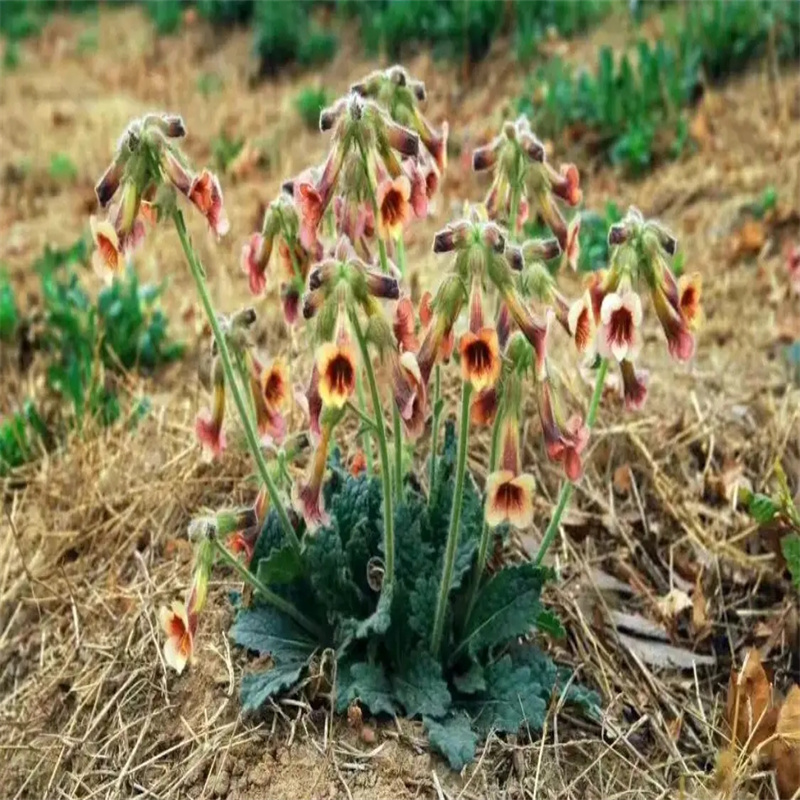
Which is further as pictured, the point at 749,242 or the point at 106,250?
the point at 749,242

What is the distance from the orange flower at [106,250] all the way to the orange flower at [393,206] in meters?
0.38

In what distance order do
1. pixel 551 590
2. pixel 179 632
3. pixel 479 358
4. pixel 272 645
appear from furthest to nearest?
pixel 551 590 → pixel 272 645 → pixel 179 632 → pixel 479 358

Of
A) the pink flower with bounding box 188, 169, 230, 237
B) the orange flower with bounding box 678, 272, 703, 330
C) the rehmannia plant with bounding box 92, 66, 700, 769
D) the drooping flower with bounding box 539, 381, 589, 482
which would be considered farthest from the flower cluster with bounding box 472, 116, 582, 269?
the pink flower with bounding box 188, 169, 230, 237

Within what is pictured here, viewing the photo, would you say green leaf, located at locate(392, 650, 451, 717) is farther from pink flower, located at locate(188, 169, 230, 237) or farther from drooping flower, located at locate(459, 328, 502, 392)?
pink flower, located at locate(188, 169, 230, 237)

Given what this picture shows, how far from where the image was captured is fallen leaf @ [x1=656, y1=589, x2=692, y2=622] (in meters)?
2.26

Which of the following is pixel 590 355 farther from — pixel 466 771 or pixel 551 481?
pixel 551 481

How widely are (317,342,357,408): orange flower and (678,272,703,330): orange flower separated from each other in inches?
20.2

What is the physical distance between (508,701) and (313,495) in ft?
1.61

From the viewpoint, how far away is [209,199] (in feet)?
5.37

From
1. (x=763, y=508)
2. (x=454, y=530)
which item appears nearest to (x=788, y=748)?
(x=763, y=508)

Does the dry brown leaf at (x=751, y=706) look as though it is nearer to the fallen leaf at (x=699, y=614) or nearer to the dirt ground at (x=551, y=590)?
the dirt ground at (x=551, y=590)

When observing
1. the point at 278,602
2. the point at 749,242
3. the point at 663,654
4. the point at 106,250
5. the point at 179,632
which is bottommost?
the point at 663,654

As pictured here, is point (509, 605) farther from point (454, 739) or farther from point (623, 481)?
point (623, 481)

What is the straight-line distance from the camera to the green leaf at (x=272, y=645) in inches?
73.6
